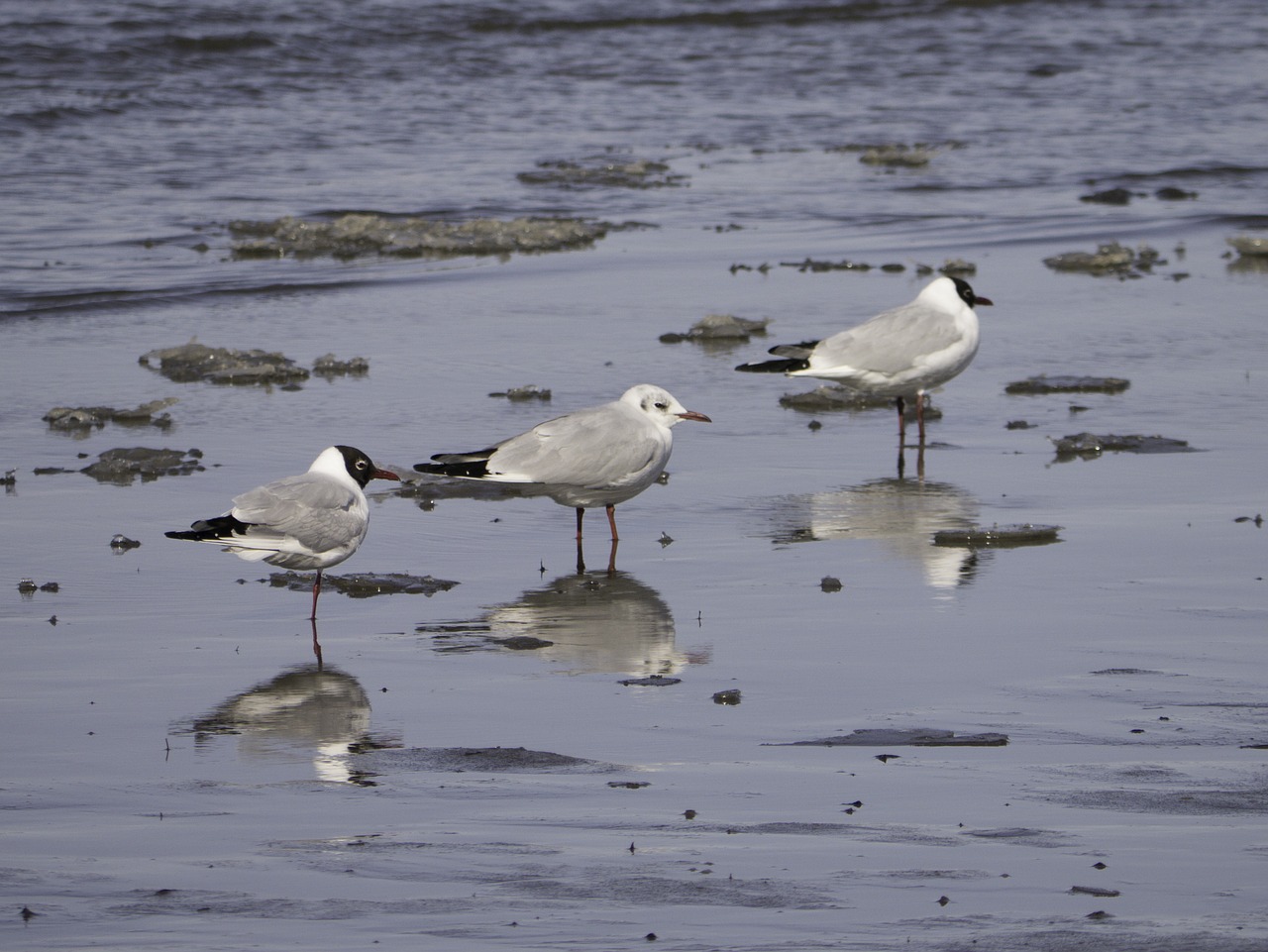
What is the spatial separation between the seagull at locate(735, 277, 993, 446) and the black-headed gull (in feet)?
7.62

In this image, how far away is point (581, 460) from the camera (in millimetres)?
8312

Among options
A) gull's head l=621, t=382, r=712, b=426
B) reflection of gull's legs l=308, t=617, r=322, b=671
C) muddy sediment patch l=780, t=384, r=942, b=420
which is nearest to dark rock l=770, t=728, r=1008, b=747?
reflection of gull's legs l=308, t=617, r=322, b=671

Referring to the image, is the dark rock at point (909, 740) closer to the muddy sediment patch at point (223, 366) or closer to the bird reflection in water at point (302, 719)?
the bird reflection in water at point (302, 719)

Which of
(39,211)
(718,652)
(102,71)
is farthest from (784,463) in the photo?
(102,71)

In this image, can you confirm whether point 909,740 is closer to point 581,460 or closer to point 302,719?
point 302,719

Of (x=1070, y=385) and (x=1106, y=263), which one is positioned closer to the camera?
(x=1070, y=385)

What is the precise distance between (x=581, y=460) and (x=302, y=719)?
2.52 meters

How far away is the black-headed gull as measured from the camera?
328 inches

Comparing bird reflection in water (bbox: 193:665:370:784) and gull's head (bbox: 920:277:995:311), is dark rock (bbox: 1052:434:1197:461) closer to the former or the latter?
gull's head (bbox: 920:277:995:311)

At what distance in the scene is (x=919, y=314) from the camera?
36.2ft

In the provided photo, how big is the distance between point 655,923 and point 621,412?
14.6ft

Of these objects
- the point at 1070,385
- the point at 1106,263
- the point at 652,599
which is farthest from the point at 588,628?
the point at 1106,263

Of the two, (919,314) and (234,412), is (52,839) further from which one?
(919,314)

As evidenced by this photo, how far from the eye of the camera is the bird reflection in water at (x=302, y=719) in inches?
225
